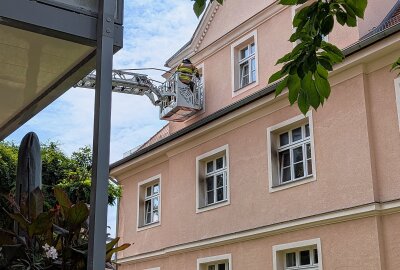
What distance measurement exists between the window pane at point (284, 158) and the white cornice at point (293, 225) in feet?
4.61

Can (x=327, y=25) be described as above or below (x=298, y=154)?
below

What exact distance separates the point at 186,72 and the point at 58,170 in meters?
6.97

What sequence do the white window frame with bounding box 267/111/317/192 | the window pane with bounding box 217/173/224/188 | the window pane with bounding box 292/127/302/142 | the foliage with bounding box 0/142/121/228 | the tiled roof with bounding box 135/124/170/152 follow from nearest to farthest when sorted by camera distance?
1. the foliage with bounding box 0/142/121/228
2. the white window frame with bounding box 267/111/317/192
3. the window pane with bounding box 292/127/302/142
4. the window pane with bounding box 217/173/224/188
5. the tiled roof with bounding box 135/124/170/152

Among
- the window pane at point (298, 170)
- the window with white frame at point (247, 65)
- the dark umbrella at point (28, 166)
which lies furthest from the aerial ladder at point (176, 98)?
the dark umbrella at point (28, 166)

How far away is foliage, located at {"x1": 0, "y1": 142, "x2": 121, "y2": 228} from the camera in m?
10.2

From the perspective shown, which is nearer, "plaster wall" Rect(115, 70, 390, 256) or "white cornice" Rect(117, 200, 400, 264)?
"white cornice" Rect(117, 200, 400, 264)

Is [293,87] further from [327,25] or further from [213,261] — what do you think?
[213,261]

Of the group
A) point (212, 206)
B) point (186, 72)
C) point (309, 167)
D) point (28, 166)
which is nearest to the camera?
point (28, 166)

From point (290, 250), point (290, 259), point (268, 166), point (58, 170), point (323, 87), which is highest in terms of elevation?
point (268, 166)

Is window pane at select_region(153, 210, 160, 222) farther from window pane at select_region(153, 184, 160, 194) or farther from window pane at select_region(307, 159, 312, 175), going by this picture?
window pane at select_region(307, 159, 312, 175)

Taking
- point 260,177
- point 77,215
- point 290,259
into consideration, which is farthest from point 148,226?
point 77,215

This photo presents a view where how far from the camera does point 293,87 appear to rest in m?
3.56

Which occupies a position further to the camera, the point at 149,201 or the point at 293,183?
the point at 149,201

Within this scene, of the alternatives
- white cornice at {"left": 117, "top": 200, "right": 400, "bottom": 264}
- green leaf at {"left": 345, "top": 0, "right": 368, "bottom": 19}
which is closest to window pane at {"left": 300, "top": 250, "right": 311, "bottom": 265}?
white cornice at {"left": 117, "top": 200, "right": 400, "bottom": 264}
